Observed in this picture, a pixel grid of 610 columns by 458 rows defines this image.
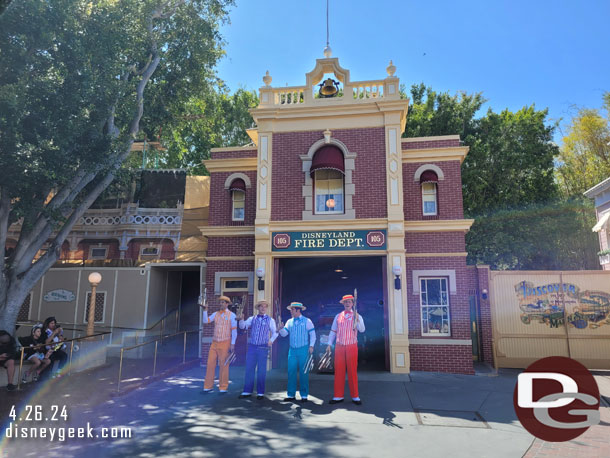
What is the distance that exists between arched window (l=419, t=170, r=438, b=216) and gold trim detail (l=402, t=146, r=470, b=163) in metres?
0.46

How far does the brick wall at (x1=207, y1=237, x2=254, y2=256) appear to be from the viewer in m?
13.2

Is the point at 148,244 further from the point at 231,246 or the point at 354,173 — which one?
the point at 354,173

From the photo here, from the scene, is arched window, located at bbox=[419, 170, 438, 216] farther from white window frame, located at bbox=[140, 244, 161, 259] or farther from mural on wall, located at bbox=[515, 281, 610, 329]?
white window frame, located at bbox=[140, 244, 161, 259]

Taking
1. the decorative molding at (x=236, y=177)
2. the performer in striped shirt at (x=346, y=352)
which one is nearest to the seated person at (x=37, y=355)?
the decorative molding at (x=236, y=177)

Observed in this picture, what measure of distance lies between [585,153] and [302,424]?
26434 millimetres

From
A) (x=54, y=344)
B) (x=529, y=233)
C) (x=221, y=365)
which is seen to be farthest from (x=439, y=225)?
(x=529, y=233)

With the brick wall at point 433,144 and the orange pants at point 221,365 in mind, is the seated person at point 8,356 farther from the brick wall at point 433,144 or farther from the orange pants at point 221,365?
the brick wall at point 433,144

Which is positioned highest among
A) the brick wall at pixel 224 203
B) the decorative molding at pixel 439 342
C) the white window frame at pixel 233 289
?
the brick wall at pixel 224 203

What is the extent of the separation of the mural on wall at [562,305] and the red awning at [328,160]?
21.0 ft

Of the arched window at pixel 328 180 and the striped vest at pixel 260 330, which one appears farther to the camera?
the arched window at pixel 328 180

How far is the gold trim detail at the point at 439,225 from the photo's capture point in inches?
478

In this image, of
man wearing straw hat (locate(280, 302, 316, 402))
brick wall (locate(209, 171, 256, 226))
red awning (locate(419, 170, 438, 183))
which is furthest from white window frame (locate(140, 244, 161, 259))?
man wearing straw hat (locate(280, 302, 316, 402))

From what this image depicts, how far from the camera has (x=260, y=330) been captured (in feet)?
28.4

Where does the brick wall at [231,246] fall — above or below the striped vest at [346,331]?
above
